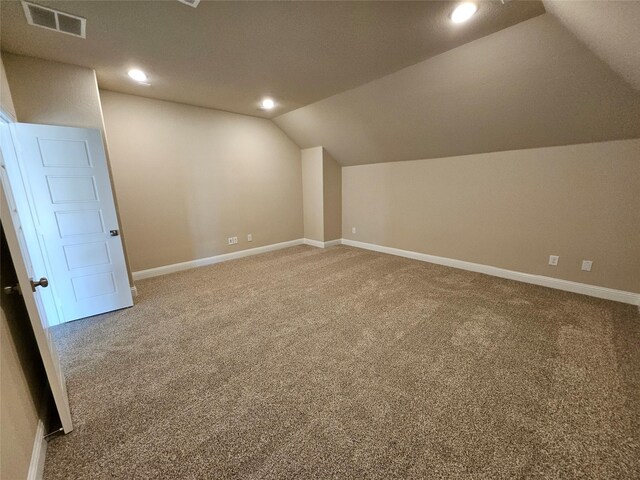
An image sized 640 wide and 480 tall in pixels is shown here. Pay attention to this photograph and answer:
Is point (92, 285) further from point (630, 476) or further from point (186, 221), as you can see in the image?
point (630, 476)

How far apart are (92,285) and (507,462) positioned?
3.57 m

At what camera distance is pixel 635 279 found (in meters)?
2.65

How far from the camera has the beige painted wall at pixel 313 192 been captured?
4.94 metres

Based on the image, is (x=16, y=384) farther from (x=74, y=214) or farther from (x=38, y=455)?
(x=74, y=214)

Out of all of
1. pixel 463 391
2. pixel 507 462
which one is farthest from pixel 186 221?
pixel 507 462

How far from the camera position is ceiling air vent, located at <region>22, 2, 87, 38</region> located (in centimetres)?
172

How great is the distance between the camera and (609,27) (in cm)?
159

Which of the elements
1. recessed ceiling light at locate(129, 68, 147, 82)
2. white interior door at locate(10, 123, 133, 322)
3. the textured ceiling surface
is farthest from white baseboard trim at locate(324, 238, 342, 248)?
recessed ceiling light at locate(129, 68, 147, 82)

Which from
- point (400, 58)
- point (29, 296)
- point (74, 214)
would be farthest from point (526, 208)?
point (74, 214)

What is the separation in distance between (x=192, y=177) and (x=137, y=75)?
1.42 metres

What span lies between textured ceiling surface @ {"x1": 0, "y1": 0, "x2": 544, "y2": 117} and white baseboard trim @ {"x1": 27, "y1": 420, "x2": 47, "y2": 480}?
2.55 meters

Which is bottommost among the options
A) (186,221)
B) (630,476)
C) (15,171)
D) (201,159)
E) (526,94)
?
(630,476)

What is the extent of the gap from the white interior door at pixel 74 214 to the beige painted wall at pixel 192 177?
3.04 ft

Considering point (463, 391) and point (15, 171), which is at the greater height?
point (15, 171)
